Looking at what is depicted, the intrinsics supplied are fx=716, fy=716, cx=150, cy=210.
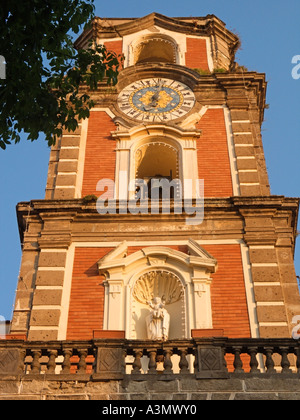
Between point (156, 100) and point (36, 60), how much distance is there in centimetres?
1163

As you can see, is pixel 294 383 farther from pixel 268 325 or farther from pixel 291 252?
pixel 291 252

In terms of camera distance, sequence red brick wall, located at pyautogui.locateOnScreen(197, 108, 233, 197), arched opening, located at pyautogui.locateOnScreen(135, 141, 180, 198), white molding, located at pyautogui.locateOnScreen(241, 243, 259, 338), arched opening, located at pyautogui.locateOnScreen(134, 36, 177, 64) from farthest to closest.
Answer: arched opening, located at pyautogui.locateOnScreen(134, 36, 177, 64), arched opening, located at pyautogui.locateOnScreen(135, 141, 180, 198), red brick wall, located at pyautogui.locateOnScreen(197, 108, 233, 197), white molding, located at pyautogui.locateOnScreen(241, 243, 259, 338)

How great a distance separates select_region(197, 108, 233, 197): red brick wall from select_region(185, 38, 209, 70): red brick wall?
10.9 feet

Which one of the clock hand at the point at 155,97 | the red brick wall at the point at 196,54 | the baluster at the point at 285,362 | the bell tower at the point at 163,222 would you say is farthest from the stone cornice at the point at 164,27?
the baluster at the point at 285,362

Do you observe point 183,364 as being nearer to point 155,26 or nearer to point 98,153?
point 98,153

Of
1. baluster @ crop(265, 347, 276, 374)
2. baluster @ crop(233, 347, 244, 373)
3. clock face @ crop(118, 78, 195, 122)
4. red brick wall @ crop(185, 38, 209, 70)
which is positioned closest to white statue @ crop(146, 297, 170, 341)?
baluster @ crop(233, 347, 244, 373)

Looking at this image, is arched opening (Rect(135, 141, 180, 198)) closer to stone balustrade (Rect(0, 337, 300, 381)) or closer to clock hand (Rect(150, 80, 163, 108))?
clock hand (Rect(150, 80, 163, 108))

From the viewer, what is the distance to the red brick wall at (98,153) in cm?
2095

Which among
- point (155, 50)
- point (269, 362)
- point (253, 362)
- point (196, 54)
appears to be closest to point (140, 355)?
point (253, 362)

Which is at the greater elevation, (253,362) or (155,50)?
(155,50)

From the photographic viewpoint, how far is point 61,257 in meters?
18.3

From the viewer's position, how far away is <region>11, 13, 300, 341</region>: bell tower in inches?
670

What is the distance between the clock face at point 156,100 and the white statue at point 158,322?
26.4ft

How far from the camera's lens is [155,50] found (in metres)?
28.0
